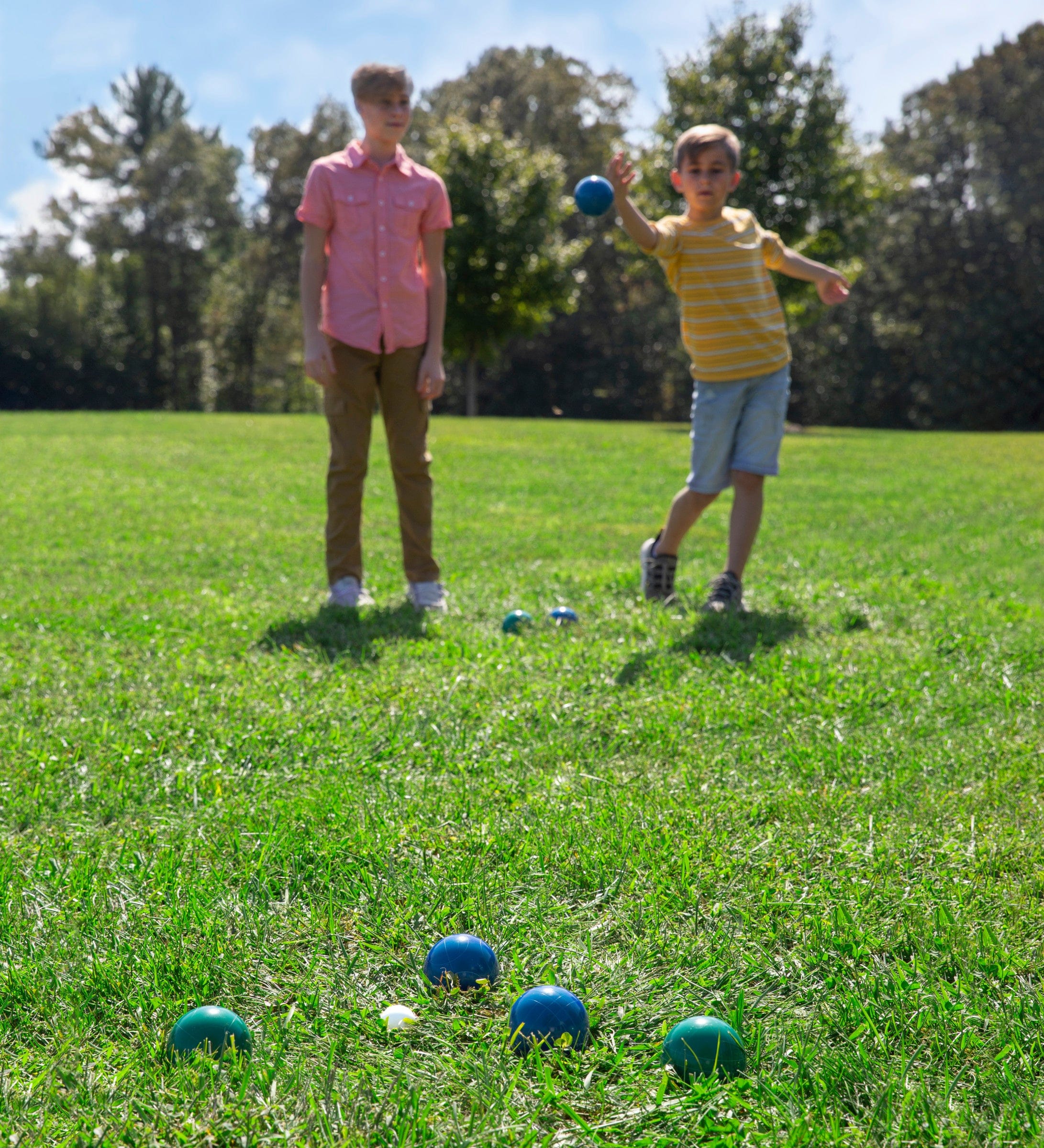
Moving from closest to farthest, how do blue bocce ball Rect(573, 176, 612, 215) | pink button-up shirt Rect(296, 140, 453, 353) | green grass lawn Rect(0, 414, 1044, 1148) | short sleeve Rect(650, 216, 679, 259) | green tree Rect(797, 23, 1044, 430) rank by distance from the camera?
green grass lawn Rect(0, 414, 1044, 1148) → short sleeve Rect(650, 216, 679, 259) → pink button-up shirt Rect(296, 140, 453, 353) → blue bocce ball Rect(573, 176, 612, 215) → green tree Rect(797, 23, 1044, 430)

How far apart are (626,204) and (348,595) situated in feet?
6.65

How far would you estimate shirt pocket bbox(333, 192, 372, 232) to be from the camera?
4508 mm

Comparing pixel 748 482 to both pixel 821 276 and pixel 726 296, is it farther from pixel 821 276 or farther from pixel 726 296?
pixel 821 276

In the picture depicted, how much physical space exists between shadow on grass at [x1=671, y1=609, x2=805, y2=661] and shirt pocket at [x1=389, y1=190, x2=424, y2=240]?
2.08 m

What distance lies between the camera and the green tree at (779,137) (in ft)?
72.4

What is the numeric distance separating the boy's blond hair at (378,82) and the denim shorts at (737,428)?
1.77 metres

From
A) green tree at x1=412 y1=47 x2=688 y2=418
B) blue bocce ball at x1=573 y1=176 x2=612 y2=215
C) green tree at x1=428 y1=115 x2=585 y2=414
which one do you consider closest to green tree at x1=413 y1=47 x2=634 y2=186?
green tree at x1=412 y1=47 x2=688 y2=418

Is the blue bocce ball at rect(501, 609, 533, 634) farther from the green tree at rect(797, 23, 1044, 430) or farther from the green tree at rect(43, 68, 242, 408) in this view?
the green tree at rect(43, 68, 242, 408)

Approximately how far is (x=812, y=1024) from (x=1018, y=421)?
3156 centimetres

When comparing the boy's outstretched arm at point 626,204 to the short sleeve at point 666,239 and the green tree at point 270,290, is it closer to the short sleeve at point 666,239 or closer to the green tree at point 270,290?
the short sleeve at point 666,239

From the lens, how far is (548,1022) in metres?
1.71

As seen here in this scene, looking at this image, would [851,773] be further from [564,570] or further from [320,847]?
[564,570]

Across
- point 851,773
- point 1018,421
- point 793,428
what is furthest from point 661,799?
point 1018,421

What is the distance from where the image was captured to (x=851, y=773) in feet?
9.14
